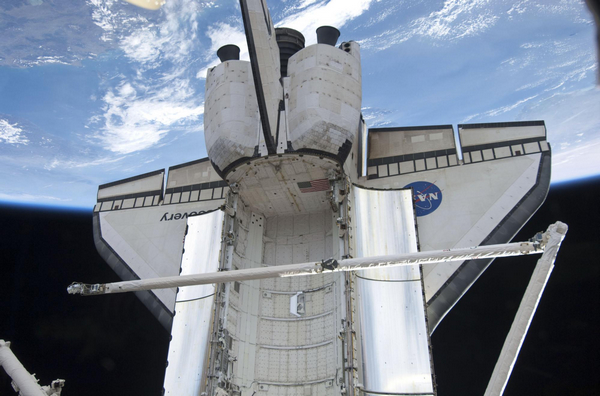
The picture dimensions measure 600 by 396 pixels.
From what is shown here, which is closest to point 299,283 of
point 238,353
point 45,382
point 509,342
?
point 238,353

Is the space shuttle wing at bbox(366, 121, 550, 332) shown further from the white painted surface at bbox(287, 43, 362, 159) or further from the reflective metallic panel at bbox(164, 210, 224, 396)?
the reflective metallic panel at bbox(164, 210, 224, 396)

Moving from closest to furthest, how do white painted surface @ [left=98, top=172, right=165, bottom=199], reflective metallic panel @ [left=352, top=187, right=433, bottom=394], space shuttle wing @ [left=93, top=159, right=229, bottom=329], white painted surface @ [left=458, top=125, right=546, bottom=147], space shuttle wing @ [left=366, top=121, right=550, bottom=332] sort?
reflective metallic panel @ [left=352, top=187, right=433, bottom=394], space shuttle wing @ [left=366, top=121, right=550, bottom=332], white painted surface @ [left=458, top=125, right=546, bottom=147], space shuttle wing @ [left=93, top=159, right=229, bottom=329], white painted surface @ [left=98, top=172, right=165, bottom=199]

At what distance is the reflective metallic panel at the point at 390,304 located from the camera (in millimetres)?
7266

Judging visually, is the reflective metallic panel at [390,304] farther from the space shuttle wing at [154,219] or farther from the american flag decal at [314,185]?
the space shuttle wing at [154,219]

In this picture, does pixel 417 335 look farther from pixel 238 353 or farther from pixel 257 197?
pixel 257 197

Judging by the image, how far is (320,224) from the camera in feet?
31.7

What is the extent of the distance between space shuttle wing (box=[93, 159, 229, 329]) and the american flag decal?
3.48 m

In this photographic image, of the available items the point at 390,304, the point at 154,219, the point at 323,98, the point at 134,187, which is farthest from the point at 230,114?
the point at 134,187

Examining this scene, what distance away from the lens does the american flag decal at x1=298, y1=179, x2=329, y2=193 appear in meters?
8.84

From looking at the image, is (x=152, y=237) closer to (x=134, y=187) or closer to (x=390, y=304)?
(x=134, y=187)

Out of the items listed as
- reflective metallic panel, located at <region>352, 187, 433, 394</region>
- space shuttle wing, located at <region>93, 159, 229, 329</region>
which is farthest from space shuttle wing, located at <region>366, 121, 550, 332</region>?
space shuttle wing, located at <region>93, 159, 229, 329</region>

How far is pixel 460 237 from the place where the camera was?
1004 centimetres

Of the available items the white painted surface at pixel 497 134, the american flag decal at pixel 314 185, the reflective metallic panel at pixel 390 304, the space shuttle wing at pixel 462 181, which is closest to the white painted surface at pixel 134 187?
the american flag decal at pixel 314 185

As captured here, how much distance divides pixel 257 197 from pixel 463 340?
7.03 metres
